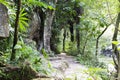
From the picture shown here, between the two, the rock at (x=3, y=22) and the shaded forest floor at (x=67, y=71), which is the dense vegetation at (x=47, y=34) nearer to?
the rock at (x=3, y=22)

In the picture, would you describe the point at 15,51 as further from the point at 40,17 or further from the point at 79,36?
Result: the point at 79,36

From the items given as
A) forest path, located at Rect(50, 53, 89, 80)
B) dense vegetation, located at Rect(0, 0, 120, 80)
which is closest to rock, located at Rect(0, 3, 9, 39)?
dense vegetation, located at Rect(0, 0, 120, 80)

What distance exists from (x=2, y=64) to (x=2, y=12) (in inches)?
42.0

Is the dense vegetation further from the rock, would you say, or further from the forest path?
the forest path

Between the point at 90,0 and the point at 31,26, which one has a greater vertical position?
the point at 90,0

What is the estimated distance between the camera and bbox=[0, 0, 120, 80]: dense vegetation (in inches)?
191

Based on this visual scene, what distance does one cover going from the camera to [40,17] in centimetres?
1201

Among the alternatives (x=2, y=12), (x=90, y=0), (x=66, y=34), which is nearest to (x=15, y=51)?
(x=2, y=12)

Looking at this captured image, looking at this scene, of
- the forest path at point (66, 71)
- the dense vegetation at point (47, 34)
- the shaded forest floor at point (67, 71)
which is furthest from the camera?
the dense vegetation at point (47, 34)

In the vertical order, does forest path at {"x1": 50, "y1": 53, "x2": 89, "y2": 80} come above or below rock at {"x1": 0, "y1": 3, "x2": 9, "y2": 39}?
below

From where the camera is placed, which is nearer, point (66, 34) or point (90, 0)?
point (90, 0)

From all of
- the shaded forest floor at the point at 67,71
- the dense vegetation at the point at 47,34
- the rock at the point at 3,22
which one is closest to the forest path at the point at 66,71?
the shaded forest floor at the point at 67,71

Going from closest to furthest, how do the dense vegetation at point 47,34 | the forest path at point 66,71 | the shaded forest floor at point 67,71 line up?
the shaded forest floor at point 67,71, the forest path at point 66,71, the dense vegetation at point 47,34

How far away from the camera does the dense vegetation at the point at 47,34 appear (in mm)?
4844
